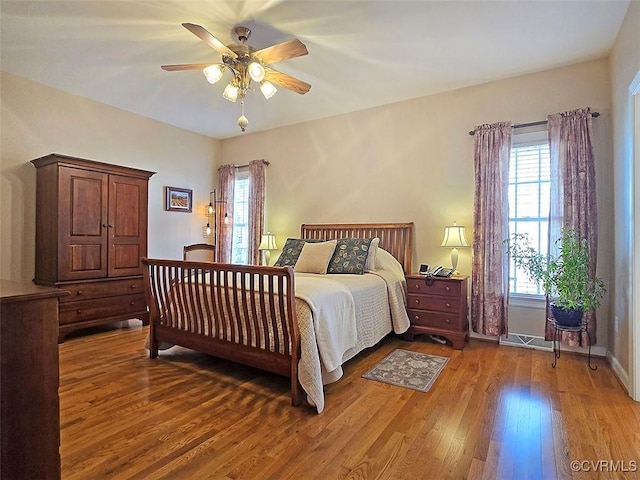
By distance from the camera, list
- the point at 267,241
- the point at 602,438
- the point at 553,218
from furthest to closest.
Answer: the point at 267,241, the point at 553,218, the point at 602,438

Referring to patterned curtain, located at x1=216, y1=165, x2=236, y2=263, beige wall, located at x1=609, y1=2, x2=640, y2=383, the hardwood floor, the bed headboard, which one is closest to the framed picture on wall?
patterned curtain, located at x1=216, y1=165, x2=236, y2=263

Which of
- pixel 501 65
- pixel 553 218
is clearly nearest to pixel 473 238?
pixel 553 218

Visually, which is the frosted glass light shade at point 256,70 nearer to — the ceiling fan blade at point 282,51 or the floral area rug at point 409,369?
the ceiling fan blade at point 282,51

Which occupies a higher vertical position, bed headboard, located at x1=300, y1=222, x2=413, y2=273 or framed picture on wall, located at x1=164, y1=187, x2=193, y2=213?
framed picture on wall, located at x1=164, y1=187, x2=193, y2=213

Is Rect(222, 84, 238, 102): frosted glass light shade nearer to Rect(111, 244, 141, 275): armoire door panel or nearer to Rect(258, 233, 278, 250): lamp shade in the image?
Rect(111, 244, 141, 275): armoire door panel

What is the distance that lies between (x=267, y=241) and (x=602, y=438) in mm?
4223

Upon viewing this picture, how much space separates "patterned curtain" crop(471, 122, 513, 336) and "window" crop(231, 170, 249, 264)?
3574mm

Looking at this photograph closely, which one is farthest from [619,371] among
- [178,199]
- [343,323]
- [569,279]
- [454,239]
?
[178,199]

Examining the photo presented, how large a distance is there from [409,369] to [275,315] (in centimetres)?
136

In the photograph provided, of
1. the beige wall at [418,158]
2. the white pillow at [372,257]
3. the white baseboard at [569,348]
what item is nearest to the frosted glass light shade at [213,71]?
the beige wall at [418,158]

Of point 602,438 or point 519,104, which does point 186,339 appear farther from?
point 519,104

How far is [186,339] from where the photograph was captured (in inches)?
122

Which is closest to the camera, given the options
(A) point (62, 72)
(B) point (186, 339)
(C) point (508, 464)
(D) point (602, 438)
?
(C) point (508, 464)

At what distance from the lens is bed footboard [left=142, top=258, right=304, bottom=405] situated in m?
2.43
